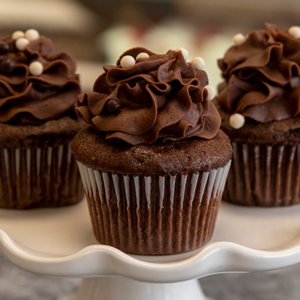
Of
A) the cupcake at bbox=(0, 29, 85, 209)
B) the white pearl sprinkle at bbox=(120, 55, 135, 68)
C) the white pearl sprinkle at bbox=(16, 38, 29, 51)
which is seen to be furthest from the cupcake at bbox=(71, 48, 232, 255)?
the white pearl sprinkle at bbox=(16, 38, 29, 51)

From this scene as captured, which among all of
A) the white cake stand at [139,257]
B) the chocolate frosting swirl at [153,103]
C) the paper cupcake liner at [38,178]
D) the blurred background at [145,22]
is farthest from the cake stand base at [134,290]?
the blurred background at [145,22]

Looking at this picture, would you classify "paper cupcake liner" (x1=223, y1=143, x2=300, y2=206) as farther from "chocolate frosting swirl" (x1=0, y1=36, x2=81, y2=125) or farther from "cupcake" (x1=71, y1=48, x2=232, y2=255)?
Result: "chocolate frosting swirl" (x1=0, y1=36, x2=81, y2=125)

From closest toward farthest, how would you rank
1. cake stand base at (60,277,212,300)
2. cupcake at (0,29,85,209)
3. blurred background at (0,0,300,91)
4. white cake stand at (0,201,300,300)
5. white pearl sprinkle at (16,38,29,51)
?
white cake stand at (0,201,300,300), cake stand base at (60,277,212,300), cupcake at (0,29,85,209), white pearl sprinkle at (16,38,29,51), blurred background at (0,0,300,91)

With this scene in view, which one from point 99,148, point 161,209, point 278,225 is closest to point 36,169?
point 99,148

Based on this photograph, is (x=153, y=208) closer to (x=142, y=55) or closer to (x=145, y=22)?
(x=142, y=55)

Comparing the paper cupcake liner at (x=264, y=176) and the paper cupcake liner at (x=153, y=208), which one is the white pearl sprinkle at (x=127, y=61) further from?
the paper cupcake liner at (x=264, y=176)

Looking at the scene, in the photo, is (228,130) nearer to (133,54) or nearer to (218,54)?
(133,54)
